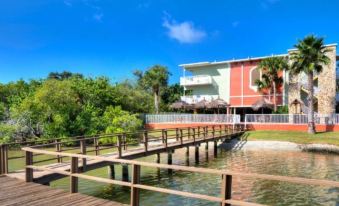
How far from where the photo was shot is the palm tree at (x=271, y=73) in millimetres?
38719

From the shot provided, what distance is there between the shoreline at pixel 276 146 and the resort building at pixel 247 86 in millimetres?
11189

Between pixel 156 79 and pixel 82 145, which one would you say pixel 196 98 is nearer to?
pixel 156 79

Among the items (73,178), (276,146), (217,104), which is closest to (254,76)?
(217,104)

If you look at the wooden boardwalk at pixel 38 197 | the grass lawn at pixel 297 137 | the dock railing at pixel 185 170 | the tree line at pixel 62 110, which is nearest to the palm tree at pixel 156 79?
the tree line at pixel 62 110

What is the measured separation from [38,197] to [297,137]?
84.3 feet

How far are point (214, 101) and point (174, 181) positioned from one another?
2667cm

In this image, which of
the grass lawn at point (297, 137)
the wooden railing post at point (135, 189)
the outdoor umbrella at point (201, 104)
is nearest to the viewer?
the wooden railing post at point (135, 189)

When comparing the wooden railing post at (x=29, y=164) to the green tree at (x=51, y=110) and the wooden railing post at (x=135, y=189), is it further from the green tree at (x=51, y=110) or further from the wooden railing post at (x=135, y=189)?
the green tree at (x=51, y=110)

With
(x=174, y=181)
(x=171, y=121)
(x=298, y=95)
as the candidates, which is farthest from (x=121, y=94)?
(x=174, y=181)

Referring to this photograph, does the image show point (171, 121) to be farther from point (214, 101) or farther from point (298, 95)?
point (298, 95)

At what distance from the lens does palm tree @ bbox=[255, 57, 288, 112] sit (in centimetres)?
3872

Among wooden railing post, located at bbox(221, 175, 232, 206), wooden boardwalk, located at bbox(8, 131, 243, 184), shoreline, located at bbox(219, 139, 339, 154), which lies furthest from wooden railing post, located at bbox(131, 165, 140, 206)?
shoreline, located at bbox(219, 139, 339, 154)

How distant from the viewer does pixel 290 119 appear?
34000 mm

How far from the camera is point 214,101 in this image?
1654 inches
